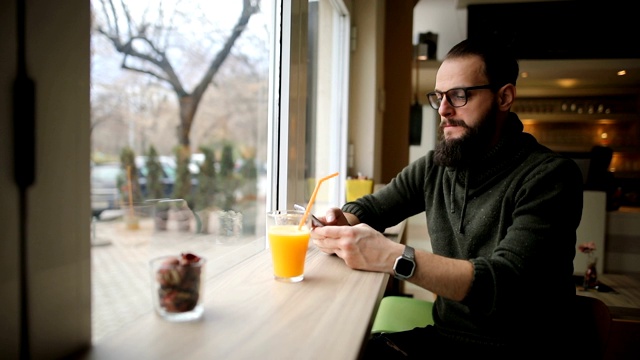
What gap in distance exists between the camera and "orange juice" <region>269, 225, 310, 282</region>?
1.14 m

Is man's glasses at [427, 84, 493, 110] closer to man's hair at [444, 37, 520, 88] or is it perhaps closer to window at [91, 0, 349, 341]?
man's hair at [444, 37, 520, 88]

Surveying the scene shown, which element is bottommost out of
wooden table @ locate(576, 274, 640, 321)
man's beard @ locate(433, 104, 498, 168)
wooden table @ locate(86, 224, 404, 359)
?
wooden table @ locate(576, 274, 640, 321)

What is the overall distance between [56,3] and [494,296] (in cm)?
102

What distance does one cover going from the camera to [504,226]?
1363 mm

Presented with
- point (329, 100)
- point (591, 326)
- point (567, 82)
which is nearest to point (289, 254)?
point (591, 326)

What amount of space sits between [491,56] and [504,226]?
56 centimetres

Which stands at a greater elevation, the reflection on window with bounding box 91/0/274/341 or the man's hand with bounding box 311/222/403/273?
the reflection on window with bounding box 91/0/274/341

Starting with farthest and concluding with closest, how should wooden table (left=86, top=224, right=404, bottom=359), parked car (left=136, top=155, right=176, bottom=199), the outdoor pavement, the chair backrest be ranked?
the chair backrest < parked car (left=136, top=155, right=176, bottom=199) < the outdoor pavement < wooden table (left=86, top=224, right=404, bottom=359)

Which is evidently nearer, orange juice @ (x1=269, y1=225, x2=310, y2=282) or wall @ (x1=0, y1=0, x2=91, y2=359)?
wall @ (x1=0, y1=0, x2=91, y2=359)

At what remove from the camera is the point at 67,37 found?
71 cm

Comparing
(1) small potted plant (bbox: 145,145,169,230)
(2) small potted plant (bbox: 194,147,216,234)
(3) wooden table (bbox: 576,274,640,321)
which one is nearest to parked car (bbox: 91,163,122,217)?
(1) small potted plant (bbox: 145,145,169,230)

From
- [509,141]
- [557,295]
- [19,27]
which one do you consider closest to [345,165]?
[509,141]

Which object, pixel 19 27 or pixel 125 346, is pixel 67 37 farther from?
pixel 125 346

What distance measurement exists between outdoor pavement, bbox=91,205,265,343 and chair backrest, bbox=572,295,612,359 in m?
1.01
